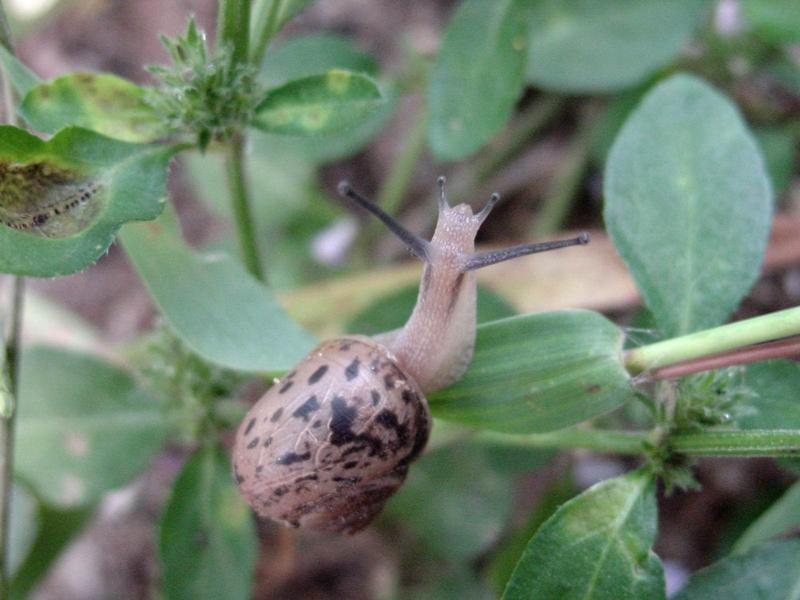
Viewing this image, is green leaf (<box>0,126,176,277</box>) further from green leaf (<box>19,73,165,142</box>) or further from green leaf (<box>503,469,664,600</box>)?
green leaf (<box>503,469,664,600</box>)

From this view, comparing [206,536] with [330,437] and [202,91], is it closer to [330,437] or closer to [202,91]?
[330,437]

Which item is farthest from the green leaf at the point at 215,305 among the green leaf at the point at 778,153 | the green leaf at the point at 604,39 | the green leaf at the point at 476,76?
the green leaf at the point at 778,153

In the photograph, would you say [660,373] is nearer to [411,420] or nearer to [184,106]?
[411,420]

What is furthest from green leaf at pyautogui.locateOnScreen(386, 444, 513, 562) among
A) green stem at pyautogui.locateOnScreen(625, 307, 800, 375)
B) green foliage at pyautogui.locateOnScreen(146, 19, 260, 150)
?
green foliage at pyautogui.locateOnScreen(146, 19, 260, 150)

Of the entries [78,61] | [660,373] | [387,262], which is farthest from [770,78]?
[78,61]

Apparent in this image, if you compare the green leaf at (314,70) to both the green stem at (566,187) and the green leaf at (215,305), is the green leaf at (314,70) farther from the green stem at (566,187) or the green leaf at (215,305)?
the green leaf at (215,305)

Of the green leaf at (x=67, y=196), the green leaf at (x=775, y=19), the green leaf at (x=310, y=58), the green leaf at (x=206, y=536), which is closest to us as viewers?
the green leaf at (x=67, y=196)

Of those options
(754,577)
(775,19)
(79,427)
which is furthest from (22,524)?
(775,19)
